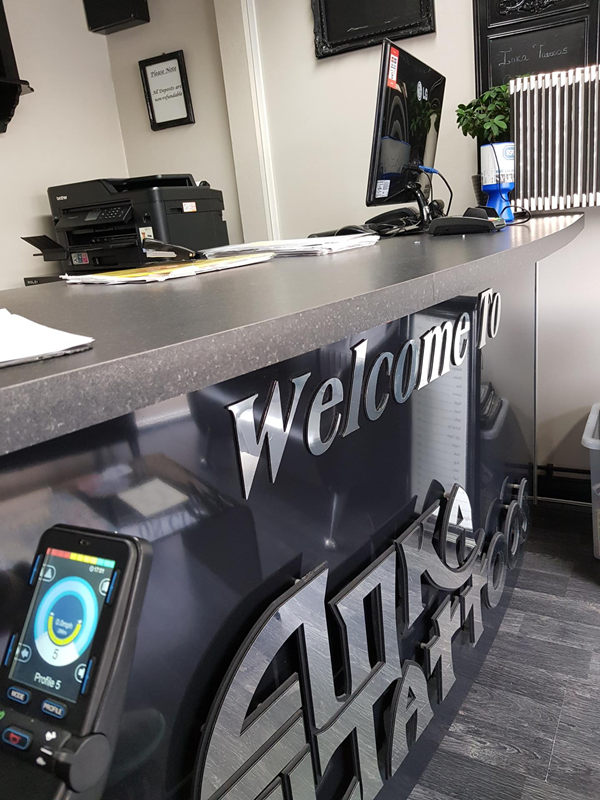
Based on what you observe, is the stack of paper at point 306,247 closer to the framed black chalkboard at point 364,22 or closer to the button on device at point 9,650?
the button on device at point 9,650

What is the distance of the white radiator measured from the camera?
192 cm

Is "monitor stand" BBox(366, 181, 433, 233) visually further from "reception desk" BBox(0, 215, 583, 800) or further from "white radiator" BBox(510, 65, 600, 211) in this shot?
"reception desk" BBox(0, 215, 583, 800)

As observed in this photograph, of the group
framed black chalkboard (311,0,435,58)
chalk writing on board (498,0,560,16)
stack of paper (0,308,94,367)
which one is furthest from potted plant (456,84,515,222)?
stack of paper (0,308,94,367)

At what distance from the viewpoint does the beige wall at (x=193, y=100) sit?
9.00ft

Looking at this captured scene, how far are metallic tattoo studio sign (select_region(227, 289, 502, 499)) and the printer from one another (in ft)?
4.74

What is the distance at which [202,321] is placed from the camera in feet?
1.59

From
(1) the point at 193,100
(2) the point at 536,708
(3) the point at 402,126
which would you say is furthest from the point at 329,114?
(2) the point at 536,708

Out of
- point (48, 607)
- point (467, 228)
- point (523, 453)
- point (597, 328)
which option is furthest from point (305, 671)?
point (597, 328)

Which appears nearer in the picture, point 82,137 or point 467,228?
point 467,228

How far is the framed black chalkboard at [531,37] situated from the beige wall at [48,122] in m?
1.87

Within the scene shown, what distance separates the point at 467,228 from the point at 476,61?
117cm

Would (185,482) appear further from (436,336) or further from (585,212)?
(585,212)

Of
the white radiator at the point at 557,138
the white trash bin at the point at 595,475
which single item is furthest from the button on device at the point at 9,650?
the white radiator at the point at 557,138

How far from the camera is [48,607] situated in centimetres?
38
